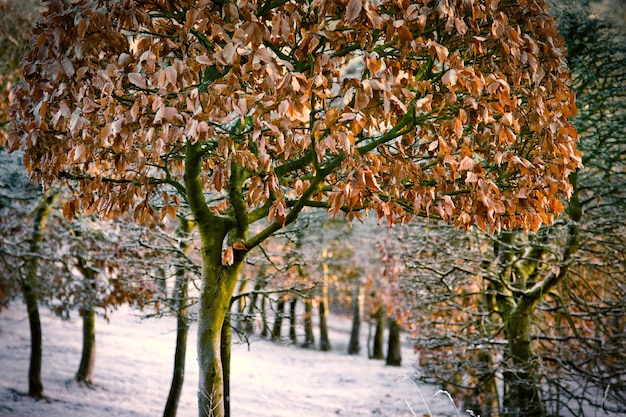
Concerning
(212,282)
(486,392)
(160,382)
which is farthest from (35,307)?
(486,392)

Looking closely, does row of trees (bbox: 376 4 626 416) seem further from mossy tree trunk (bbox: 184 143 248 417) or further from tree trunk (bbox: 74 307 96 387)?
tree trunk (bbox: 74 307 96 387)

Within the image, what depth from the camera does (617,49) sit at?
7.93m

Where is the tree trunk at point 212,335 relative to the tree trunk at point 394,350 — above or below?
above

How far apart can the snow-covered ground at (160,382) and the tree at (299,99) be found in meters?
3.47

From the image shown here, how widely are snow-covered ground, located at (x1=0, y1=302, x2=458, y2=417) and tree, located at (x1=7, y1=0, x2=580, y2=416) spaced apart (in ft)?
11.4

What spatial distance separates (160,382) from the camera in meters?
14.1

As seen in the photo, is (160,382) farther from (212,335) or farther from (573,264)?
(573,264)

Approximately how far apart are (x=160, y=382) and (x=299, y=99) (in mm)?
12723

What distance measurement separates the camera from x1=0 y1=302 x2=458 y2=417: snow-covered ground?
1087 cm

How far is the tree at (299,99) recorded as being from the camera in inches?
140

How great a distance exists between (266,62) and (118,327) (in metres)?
21.9

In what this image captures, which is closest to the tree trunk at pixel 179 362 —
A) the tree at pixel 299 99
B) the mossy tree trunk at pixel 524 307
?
the tree at pixel 299 99

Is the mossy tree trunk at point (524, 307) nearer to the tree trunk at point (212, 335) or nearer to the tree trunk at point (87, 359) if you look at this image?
the tree trunk at point (212, 335)

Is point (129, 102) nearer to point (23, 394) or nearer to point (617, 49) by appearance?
point (617, 49)
